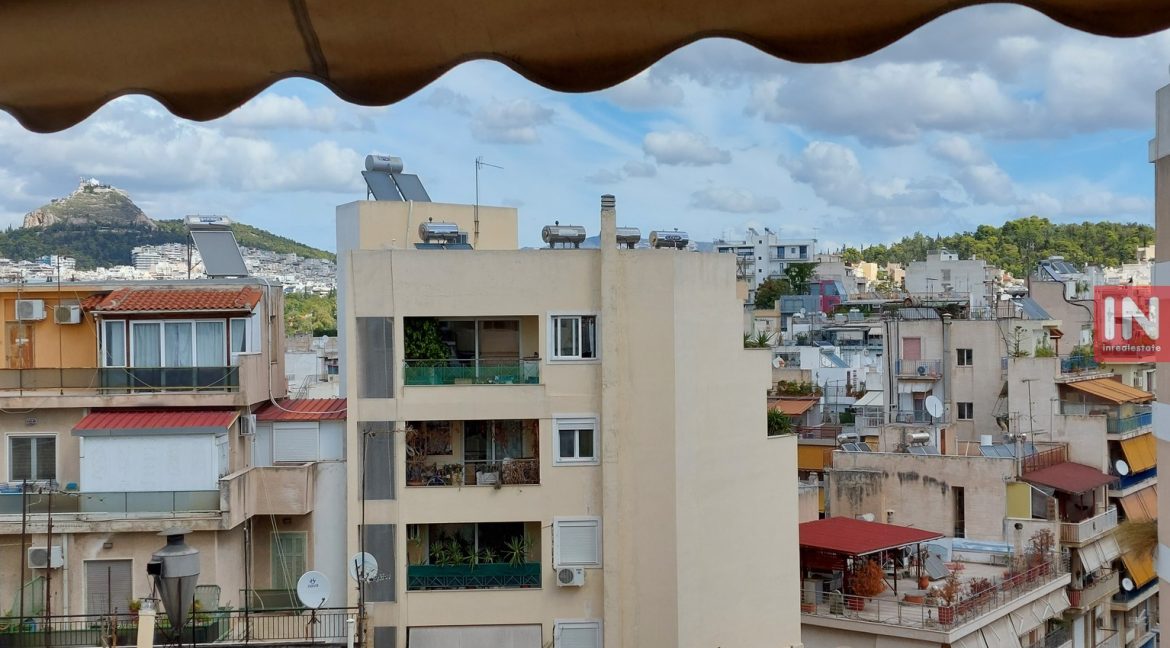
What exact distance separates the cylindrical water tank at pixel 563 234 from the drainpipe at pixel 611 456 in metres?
0.81

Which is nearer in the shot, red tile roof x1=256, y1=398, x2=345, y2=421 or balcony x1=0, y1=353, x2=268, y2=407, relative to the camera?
balcony x1=0, y1=353, x2=268, y2=407

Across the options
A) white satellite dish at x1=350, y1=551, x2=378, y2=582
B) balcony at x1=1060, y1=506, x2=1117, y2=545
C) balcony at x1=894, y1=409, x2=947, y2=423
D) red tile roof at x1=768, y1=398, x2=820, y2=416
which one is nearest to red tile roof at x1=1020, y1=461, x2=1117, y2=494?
balcony at x1=1060, y1=506, x2=1117, y2=545

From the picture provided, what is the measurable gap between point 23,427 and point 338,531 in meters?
3.98

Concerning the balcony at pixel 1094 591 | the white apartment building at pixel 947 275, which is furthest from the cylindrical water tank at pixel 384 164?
the white apartment building at pixel 947 275

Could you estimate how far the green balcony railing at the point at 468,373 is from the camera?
49.7ft

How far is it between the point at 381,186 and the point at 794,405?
11.4 m

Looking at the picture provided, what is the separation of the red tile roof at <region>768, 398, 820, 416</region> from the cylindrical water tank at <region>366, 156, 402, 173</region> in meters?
10.4

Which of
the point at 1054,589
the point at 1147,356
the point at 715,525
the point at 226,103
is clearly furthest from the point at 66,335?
the point at 1147,356

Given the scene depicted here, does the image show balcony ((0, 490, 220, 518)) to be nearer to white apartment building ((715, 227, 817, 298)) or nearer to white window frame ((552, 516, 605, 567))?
white window frame ((552, 516, 605, 567))

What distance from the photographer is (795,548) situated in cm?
1673

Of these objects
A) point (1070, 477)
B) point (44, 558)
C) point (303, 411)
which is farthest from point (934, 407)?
point (44, 558)

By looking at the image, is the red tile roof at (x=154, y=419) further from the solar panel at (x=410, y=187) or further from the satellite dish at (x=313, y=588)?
the solar panel at (x=410, y=187)

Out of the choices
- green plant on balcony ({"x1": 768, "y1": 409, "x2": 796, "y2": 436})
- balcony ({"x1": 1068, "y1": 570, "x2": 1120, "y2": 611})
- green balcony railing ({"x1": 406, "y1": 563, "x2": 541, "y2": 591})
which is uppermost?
green plant on balcony ({"x1": 768, "y1": 409, "x2": 796, "y2": 436})

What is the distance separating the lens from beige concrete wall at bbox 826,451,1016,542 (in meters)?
21.6
